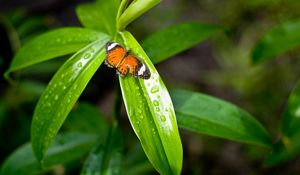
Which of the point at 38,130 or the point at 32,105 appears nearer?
the point at 38,130

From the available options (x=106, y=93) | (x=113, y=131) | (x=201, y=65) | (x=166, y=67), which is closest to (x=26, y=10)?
(x=106, y=93)

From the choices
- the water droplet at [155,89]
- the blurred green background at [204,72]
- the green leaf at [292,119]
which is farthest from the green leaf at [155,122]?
the blurred green background at [204,72]

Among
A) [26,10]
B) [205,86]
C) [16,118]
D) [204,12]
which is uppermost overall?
[26,10]

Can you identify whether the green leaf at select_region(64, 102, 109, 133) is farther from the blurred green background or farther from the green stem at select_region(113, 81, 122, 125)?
the green stem at select_region(113, 81, 122, 125)

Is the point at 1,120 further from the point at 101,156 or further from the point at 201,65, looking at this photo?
the point at 201,65

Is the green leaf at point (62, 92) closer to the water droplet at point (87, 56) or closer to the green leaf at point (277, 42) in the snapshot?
the water droplet at point (87, 56)

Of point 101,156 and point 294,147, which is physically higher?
point 101,156

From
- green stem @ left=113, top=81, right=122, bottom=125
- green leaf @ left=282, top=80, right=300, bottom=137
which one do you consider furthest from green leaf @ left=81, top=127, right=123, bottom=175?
green leaf @ left=282, top=80, right=300, bottom=137
